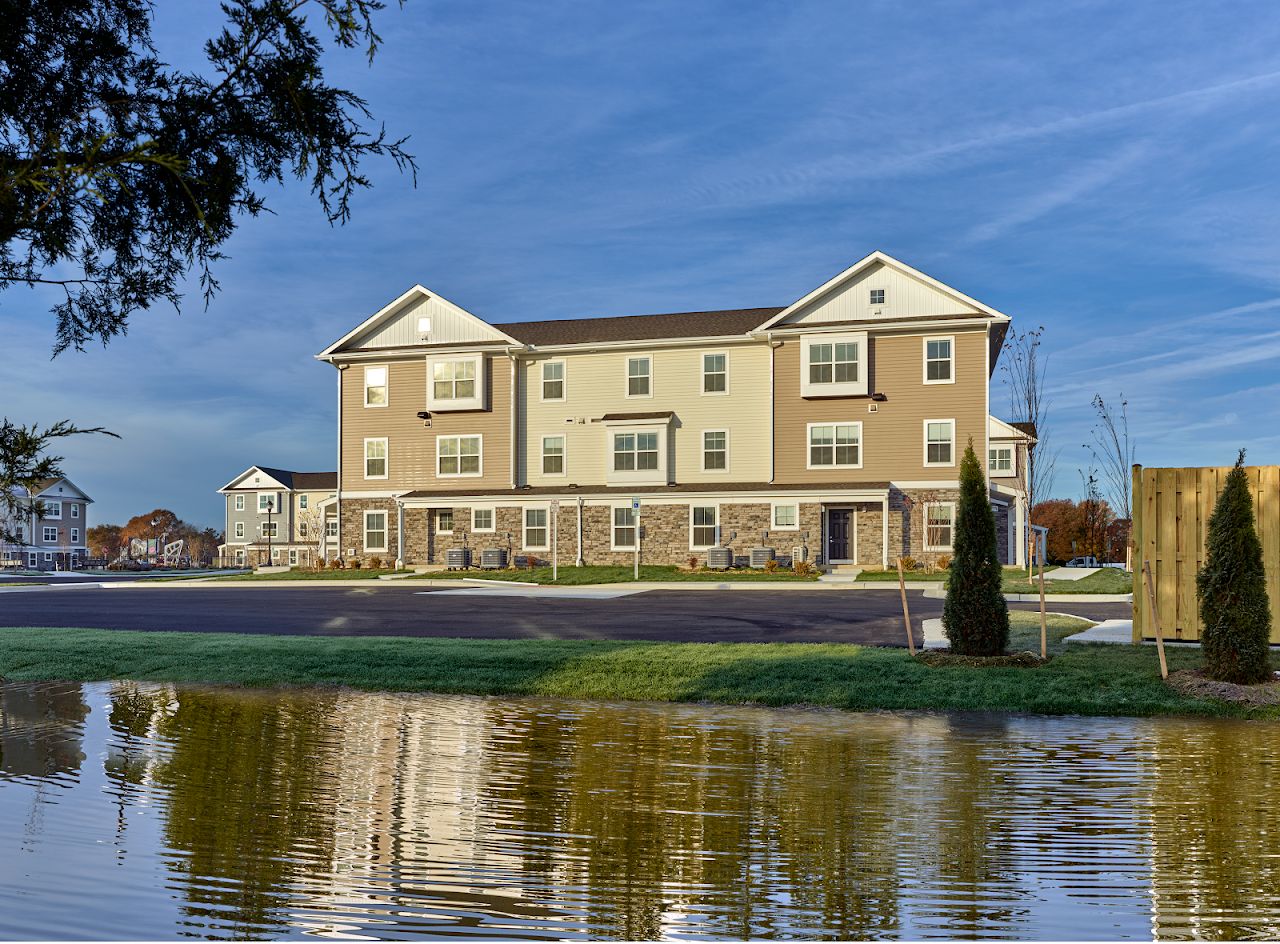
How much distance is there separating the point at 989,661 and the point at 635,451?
87.5 feet

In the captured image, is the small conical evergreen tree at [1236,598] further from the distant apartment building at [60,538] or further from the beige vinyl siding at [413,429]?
the distant apartment building at [60,538]

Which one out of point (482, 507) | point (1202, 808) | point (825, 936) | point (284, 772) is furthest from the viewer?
point (482, 507)

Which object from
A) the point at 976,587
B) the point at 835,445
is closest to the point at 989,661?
the point at 976,587

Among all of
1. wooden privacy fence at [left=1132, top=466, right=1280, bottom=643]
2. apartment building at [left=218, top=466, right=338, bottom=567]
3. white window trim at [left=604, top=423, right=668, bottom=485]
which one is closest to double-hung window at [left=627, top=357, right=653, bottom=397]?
white window trim at [left=604, top=423, right=668, bottom=485]

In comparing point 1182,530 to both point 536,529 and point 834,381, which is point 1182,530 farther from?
Result: point 536,529

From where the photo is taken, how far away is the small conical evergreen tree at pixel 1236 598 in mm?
10633

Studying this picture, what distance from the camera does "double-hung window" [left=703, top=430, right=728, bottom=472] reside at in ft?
124

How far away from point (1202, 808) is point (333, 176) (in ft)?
24.4

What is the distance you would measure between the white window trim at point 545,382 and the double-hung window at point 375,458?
676 cm

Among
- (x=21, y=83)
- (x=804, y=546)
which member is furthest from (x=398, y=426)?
(x=21, y=83)

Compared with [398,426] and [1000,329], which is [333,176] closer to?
[1000,329]

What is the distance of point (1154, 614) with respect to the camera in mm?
11734

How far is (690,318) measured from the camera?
40781 mm

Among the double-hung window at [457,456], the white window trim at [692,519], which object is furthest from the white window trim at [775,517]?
the double-hung window at [457,456]
